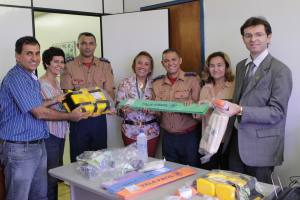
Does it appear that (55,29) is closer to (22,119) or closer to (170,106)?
(22,119)

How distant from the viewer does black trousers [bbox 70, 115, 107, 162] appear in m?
3.26

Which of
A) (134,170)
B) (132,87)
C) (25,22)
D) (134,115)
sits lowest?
(134,170)

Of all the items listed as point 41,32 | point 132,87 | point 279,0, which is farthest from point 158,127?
point 41,32

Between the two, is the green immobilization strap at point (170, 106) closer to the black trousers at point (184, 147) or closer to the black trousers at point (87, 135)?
the black trousers at point (184, 147)

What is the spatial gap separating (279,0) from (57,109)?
83.7 inches

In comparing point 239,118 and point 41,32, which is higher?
point 41,32

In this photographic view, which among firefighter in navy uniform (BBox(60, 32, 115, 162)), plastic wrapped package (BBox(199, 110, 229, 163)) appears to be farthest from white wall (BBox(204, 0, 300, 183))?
firefighter in navy uniform (BBox(60, 32, 115, 162))

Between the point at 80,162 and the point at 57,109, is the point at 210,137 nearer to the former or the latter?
the point at 80,162

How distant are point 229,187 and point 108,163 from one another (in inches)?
31.6

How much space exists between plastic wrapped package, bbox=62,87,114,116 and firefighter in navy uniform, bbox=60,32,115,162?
2.85 ft

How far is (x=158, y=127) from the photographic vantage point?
3.26 metres

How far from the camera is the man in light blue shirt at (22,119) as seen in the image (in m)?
2.21

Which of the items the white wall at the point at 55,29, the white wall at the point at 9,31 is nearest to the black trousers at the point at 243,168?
the white wall at the point at 9,31

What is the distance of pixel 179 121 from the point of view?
9.64 feet
